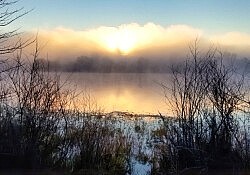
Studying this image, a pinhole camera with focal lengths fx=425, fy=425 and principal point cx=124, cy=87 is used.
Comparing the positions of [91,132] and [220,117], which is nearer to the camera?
[220,117]

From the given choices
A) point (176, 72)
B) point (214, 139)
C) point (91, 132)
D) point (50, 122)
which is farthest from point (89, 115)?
point (214, 139)

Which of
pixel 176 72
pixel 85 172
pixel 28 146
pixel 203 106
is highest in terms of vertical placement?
pixel 176 72

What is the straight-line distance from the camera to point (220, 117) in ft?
37.8

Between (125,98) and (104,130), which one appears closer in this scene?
(104,130)

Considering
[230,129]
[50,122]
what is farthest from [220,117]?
[50,122]

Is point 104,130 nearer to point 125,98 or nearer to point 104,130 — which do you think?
point 104,130

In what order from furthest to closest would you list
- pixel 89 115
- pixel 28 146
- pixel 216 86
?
pixel 89 115 → pixel 216 86 → pixel 28 146

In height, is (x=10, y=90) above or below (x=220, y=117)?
above

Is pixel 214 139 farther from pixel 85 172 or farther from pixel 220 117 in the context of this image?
pixel 85 172

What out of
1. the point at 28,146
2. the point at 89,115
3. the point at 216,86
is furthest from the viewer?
the point at 89,115

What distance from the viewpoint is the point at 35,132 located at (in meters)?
11.1

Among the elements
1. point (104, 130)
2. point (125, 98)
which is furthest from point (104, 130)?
point (125, 98)

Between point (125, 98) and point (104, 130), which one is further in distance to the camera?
point (125, 98)

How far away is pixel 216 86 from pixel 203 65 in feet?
2.29
